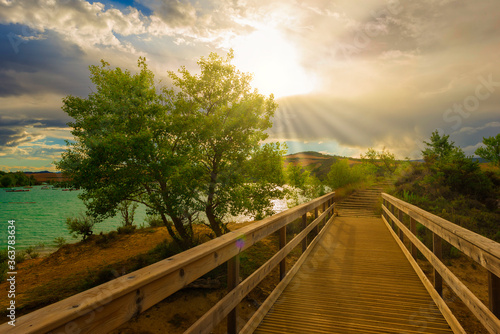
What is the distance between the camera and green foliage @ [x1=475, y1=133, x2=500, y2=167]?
3075cm

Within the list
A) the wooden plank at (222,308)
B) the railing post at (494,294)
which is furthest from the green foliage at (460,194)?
the wooden plank at (222,308)

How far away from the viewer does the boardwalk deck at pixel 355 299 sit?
2.99m

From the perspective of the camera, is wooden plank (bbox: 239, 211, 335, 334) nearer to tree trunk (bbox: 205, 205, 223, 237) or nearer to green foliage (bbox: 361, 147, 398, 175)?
tree trunk (bbox: 205, 205, 223, 237)

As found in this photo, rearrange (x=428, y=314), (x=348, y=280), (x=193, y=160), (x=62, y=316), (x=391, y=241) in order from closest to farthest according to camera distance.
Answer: (x=62, y=316) → (x=428, y=314) → (x=348, y=280) → (x=391, y=241) → (x=193, y=160)

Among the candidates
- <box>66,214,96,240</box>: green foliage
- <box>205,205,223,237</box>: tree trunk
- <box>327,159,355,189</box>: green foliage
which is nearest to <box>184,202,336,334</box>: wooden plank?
<box>205,205,223,237</box>: tree trunk

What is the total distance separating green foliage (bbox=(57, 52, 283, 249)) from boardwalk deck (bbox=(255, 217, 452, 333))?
5317 millimetres

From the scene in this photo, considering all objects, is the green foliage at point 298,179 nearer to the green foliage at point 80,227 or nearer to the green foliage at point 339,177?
the green foliage at point 339,177

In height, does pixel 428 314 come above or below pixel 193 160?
below

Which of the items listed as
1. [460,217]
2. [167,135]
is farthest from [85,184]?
[460,217]

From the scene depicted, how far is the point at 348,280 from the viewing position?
441 centimetres

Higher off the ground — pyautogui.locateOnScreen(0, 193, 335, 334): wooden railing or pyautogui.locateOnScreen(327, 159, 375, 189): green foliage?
pyautogui.locateOnScreen(327, 159, 375, 189): green foliage

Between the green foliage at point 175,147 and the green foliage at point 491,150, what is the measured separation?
33.2m

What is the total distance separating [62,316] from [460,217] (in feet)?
42.1

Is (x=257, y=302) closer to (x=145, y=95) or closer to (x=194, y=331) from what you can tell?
(x=194, y=331)
